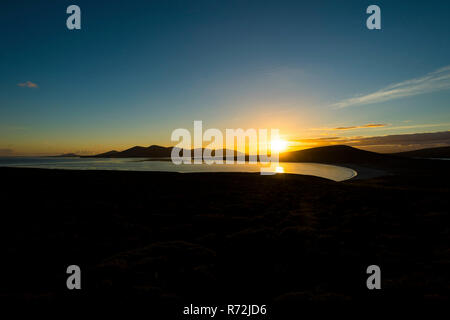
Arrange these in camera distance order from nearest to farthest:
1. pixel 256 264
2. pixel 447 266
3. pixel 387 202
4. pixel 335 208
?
pixel 447 266 < pixel 256 264 < pixel 335 208 < pixel 387 202

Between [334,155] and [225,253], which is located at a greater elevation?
[334,155]

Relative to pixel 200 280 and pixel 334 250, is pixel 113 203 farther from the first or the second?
pixel 334 250

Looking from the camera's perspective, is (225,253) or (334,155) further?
(334,155)

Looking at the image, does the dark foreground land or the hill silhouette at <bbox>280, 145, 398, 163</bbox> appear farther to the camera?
the hill silhouette at <bbox>280, 145, 398, 163</bbox>

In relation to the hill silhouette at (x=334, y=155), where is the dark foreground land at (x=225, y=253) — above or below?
below

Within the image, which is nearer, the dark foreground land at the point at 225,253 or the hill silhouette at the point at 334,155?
the dark foreground land at the point at 225,253

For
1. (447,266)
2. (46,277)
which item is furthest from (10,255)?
(447,266)

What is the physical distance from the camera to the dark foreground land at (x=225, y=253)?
18.9ft

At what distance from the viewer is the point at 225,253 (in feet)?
26.8

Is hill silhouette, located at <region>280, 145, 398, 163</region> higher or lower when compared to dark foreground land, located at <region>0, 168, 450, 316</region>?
higher

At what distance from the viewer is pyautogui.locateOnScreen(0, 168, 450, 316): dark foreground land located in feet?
18.9

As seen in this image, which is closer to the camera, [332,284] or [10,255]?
[332,284]
